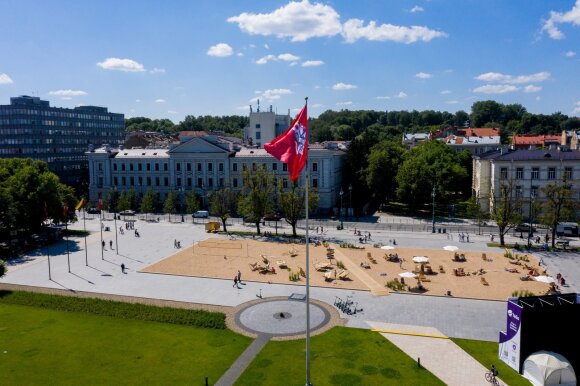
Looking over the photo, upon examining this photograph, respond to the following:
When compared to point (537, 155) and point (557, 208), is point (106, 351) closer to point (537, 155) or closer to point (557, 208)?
point (557, 208)

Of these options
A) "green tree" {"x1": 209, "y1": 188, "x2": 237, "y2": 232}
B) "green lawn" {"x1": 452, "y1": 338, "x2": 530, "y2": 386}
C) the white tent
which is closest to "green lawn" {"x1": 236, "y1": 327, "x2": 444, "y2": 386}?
"green lawn" {"x1": 452, "y1": 338, "x2": 530, "y2": 386}

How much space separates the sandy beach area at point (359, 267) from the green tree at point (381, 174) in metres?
28.4

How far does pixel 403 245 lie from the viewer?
56.3 metres

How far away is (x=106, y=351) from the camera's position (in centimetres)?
2828

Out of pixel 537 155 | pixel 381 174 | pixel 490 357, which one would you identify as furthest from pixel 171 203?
pixel 490 357

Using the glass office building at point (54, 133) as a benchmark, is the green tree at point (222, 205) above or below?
below

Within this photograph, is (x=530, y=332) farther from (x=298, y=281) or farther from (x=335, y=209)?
(x=335, y=209)

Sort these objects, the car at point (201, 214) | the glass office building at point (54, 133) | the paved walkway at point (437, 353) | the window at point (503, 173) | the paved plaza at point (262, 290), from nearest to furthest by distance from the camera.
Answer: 1. the paved walkway at point (437, 353)
2. the paved plaza at point (262, 290)
3. the window at point (503, 173)
4. the car at point (201, 214)
5. the glass office building at point (54, 133)

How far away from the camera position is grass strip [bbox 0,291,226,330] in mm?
32594

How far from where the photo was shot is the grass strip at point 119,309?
107 ft

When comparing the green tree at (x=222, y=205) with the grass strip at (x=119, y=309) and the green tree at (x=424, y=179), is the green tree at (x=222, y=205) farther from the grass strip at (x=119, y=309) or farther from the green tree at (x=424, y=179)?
the grass strip at (x=119, y=309)

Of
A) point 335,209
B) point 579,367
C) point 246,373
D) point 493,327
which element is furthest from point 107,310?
point 335,209

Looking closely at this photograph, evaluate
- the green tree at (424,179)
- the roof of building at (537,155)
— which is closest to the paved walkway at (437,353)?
the green tree at (424,179)

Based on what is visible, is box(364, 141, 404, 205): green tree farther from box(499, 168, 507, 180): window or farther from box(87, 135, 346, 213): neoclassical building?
box(499, 168, 507, 180): window
